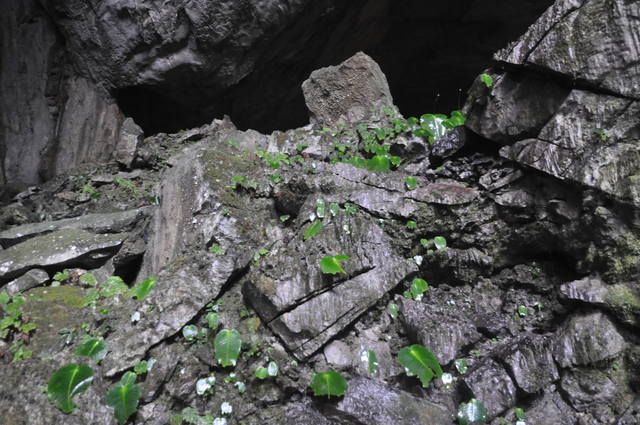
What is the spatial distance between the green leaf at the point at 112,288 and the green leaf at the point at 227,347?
144 centimetres

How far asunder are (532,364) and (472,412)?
2.17 ft

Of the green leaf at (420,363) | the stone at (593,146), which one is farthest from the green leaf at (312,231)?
the stone at (593,146)

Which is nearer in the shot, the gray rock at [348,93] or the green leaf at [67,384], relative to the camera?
the green leaf at [67,384]

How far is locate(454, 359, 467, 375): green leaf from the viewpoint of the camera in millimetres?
3043

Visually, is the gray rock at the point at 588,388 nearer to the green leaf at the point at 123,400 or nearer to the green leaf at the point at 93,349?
the green leaf at the point at 123,400

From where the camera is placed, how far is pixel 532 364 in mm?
2977

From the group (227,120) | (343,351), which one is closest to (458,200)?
(343,351)

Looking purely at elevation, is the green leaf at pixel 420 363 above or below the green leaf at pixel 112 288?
above

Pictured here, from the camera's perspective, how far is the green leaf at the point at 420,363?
289 centimetres

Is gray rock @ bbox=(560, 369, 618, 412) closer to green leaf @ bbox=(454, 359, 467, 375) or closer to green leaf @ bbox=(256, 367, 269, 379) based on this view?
green leaf @ bbox=(454, 359, 467, 375)

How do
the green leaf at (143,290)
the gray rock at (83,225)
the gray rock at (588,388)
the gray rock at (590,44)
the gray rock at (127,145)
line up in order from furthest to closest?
the gray rock at (127,145) → the gray rock at (83,225) → the green leaf at (143,290) → the gray rock at (590,44) → the gray rock at (588,388)

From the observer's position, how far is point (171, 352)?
324cm

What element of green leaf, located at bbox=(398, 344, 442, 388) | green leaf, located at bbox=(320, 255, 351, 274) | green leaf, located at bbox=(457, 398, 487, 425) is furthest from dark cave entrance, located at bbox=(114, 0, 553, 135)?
green leaf, located at bbox=(457, 398, 487, 425)

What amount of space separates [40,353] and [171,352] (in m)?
1.25
